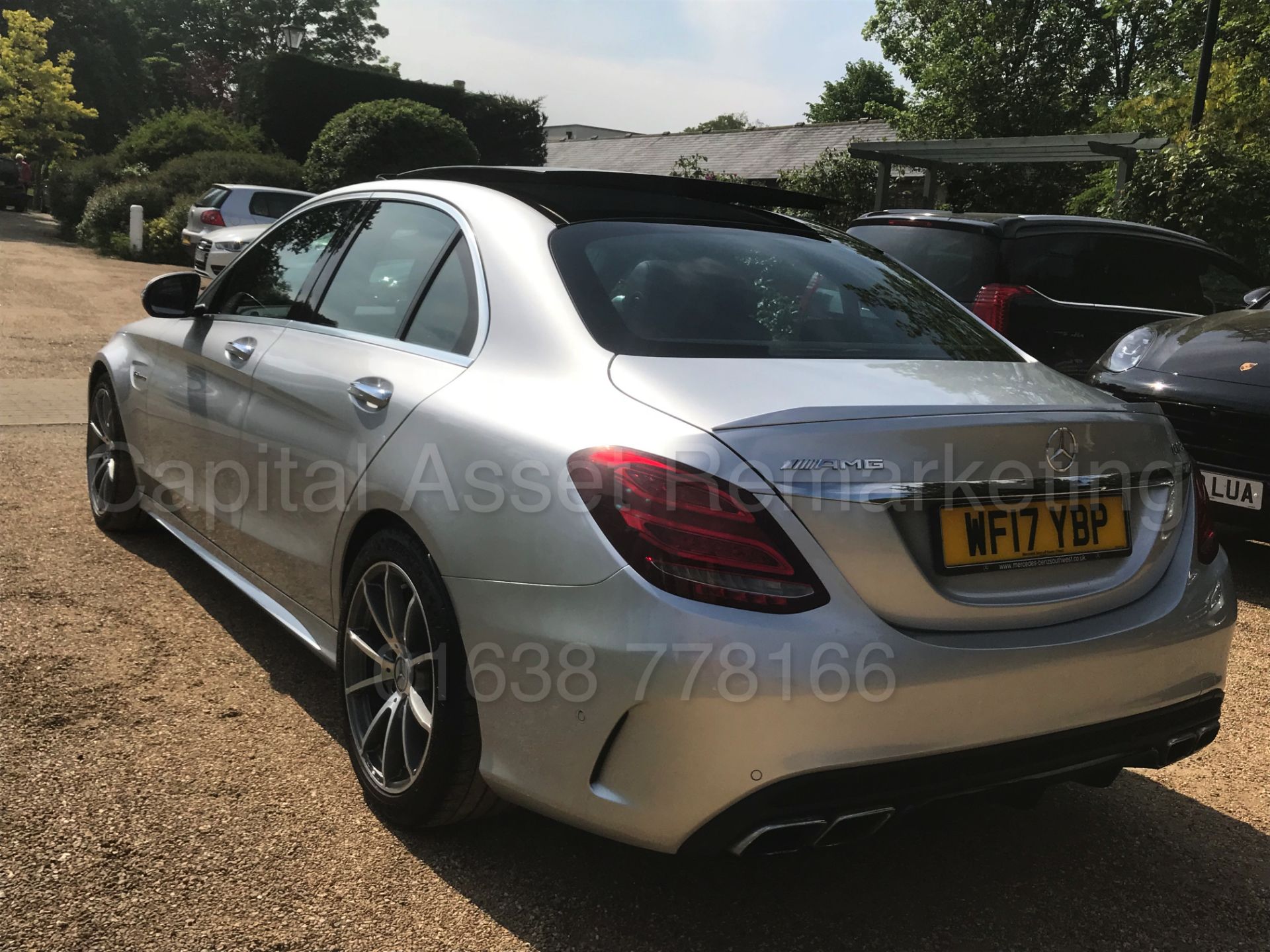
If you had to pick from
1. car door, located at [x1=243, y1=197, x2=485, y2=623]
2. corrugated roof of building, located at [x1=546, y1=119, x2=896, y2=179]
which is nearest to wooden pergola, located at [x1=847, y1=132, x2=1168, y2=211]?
car door, located at [x1=243, y1=197, x2=485, y2=623]

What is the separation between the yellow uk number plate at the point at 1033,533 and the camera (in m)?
2.21

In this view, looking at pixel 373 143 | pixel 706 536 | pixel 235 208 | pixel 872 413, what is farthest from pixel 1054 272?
pixel 373 143

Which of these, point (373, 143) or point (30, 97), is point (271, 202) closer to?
point (373, 143)

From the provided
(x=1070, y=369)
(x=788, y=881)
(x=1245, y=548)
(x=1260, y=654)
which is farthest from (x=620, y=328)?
(x=1070, y=369)

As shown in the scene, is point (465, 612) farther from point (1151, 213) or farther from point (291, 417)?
point (1151, 213)

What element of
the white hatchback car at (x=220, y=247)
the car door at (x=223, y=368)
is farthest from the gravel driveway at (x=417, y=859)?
the white hatchback car at (x=220, y=247)

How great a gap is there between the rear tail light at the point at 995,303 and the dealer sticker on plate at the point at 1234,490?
1931 mm

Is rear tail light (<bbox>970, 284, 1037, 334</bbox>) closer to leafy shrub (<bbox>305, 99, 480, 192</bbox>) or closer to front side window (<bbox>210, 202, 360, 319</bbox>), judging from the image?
front side window (<bbox>210, 202, 360, 319</bbox>)

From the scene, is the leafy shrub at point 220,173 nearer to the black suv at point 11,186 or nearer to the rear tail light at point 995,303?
the black suv at point 11,186

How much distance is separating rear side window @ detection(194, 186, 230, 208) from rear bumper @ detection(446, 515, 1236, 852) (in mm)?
18127

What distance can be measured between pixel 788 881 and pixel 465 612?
3.27ft

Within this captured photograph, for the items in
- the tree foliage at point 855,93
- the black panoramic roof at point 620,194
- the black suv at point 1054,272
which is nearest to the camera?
the black panoramic roof at point 620,194

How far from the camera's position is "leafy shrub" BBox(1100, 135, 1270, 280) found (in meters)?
13.5

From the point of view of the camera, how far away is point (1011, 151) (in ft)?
54.8
